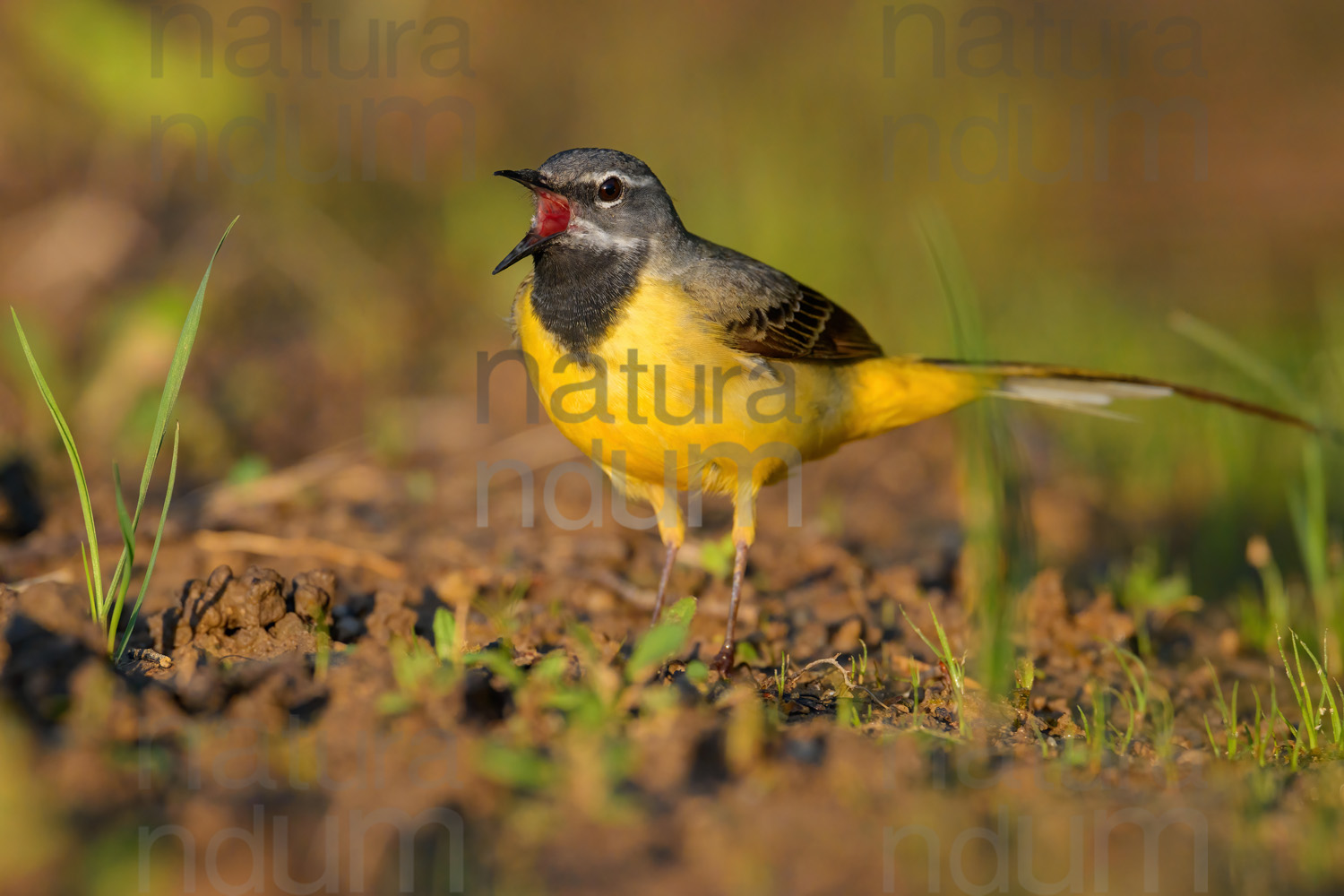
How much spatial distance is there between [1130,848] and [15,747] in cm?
279

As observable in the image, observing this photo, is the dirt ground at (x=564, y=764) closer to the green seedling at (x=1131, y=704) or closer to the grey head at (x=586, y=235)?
the green seedling at (x=1131, y=704)

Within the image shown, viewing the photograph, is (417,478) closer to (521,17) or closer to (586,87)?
(586,87)

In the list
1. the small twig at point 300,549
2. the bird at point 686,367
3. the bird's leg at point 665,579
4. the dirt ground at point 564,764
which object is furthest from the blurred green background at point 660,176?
the bird's leg at point 665,579

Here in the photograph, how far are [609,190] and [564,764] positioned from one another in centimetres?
286

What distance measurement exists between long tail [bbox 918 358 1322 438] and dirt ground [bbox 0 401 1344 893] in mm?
1169

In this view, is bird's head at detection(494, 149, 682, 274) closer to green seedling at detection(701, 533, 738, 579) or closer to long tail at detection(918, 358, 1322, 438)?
green seedling at detection(701, 533, 738, 579)

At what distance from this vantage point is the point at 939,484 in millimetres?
7906

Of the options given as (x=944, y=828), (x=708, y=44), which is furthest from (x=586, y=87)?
(x=944, y=828)

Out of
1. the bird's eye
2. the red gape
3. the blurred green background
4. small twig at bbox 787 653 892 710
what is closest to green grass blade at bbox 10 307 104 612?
the red gape

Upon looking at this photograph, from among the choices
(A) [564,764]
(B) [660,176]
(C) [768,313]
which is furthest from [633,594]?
(B) [660,176]

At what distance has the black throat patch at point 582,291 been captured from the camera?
4.61 metres

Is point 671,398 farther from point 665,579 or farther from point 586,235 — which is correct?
point 665,579

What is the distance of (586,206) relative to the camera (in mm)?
4902

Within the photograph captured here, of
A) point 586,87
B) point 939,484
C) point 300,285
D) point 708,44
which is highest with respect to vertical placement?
point 708,44
